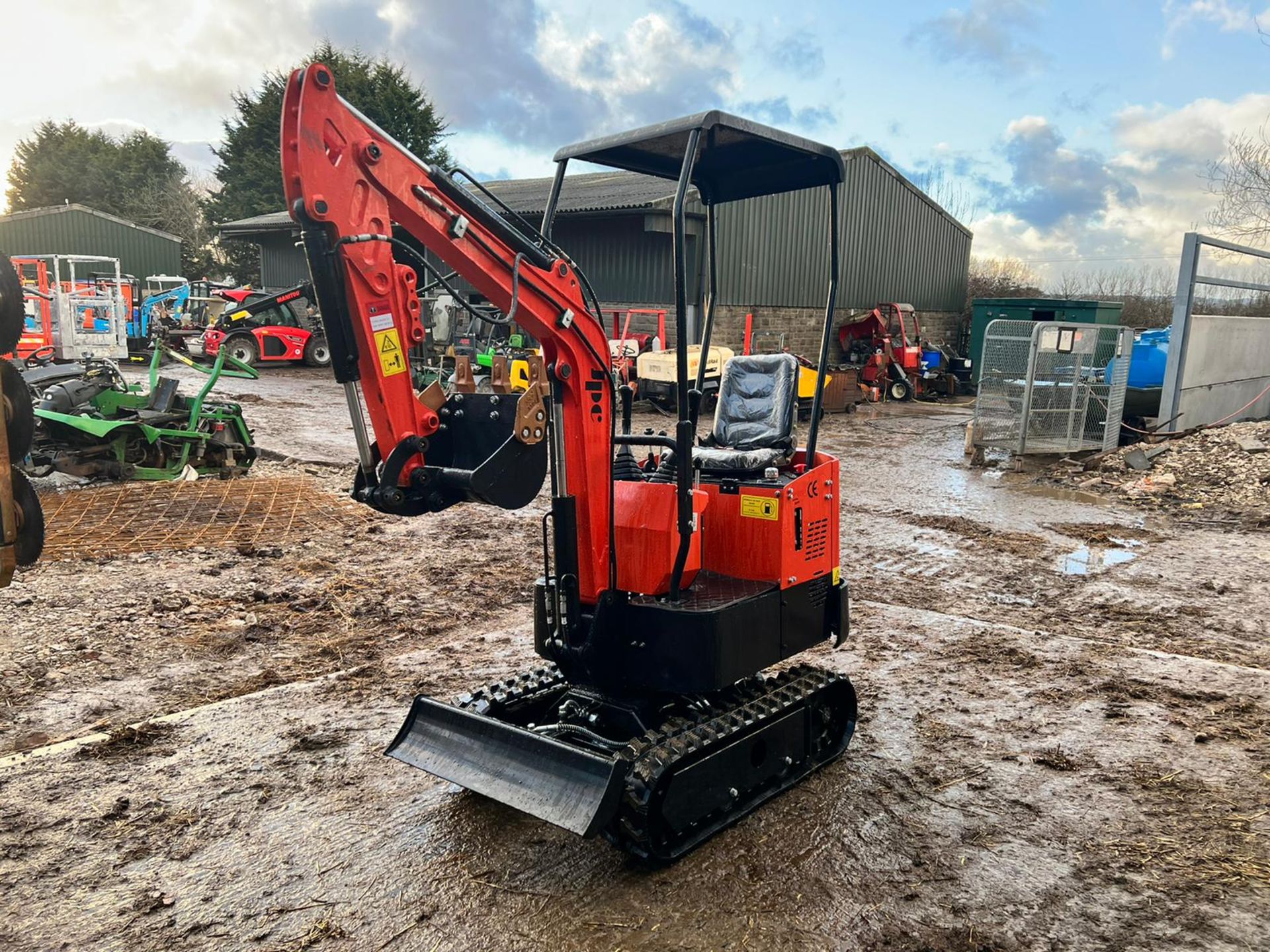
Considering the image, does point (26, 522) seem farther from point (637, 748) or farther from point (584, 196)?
point (584, 196)

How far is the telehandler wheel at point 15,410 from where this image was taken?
7.27 feet

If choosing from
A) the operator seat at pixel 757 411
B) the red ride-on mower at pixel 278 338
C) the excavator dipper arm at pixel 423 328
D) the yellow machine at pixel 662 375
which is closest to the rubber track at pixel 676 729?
the excavator dipper arm at pixel 423 328

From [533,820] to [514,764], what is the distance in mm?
427

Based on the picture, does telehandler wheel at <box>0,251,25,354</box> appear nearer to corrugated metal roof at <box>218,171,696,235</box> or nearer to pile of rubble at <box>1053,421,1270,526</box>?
pile of rubble at <box>1053,421,1270,526</box>

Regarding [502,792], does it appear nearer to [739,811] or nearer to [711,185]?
[739,811]

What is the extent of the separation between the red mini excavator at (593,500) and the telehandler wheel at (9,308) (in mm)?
1020

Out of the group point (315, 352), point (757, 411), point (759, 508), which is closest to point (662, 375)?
point (315, 352)

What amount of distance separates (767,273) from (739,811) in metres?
19.1

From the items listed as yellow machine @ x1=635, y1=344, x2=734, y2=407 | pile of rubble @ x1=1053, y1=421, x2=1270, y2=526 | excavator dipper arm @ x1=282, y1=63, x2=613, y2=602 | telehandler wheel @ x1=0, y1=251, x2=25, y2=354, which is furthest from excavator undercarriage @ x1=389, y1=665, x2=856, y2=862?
yellow machine @ x1=635, y1=344, x2=734, y2=407

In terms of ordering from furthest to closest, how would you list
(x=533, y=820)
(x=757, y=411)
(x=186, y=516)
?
1. (x=186, y=516)
2. (x=757, y=411)
3. (x=533, y=820)

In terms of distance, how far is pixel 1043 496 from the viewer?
36.3ft

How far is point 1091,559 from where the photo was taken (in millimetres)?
8344

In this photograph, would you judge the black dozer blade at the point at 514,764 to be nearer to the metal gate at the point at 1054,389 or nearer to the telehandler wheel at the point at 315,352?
the metal gate at the point at 1054,389

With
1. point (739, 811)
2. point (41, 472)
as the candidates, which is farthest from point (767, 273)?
point (739, 811)
